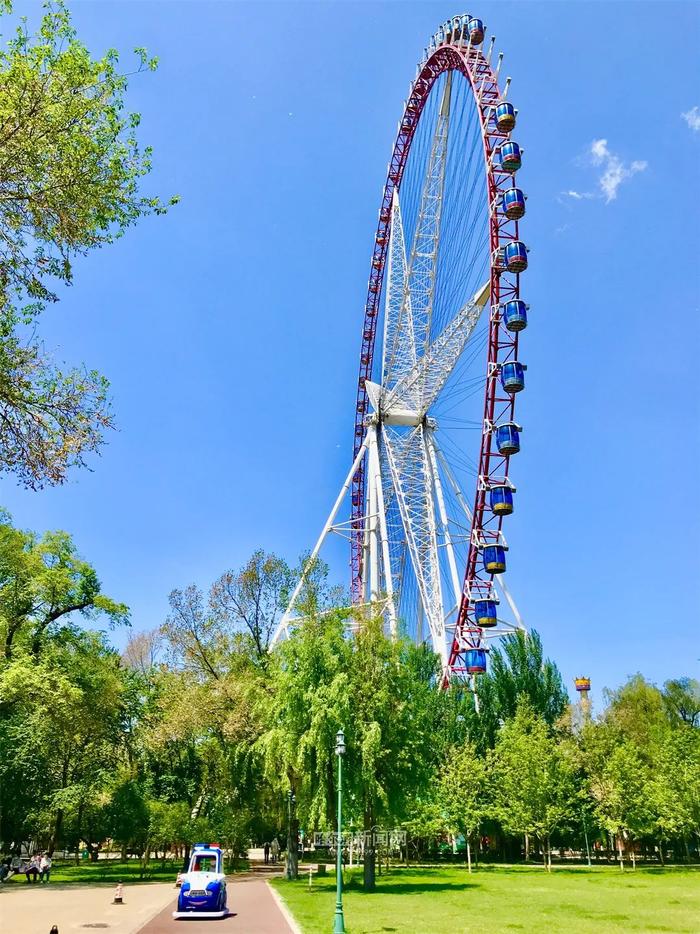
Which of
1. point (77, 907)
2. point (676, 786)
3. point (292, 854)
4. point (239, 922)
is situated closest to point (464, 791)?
point (292, 854)

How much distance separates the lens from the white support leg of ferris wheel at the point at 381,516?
3716 centimetres

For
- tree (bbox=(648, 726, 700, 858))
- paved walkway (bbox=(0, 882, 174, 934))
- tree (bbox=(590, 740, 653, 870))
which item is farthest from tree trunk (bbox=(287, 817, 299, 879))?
tree (bbox=(648, 726, 700, 858))

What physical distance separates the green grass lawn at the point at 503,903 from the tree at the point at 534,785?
3.38 m

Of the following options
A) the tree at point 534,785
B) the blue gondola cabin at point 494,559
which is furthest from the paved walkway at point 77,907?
the blue gondola cabin at point 494,559

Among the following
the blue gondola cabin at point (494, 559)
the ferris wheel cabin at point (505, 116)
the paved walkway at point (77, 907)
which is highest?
the ferris wheel cabin at point (505, 116)

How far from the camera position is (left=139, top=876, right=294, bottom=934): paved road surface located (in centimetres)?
1612

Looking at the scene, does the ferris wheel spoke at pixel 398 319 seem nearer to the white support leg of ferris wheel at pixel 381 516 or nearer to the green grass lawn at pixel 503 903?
the white support leg of ferris wheel at pixel 381 516

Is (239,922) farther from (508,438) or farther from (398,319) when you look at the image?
(398,319)

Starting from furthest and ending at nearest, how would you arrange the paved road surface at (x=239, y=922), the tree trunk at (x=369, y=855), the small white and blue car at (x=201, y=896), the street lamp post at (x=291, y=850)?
the street lamp post at (x=291, y=850)
the tree trunk at (x=369, y=855)
the small white and blue car at (x=201, y=896)
the paved road surface at (x=239, y=922)

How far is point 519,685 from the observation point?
48531mm

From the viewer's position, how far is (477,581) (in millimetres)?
38938

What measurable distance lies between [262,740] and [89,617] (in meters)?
12.0

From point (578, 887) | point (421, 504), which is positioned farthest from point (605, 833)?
point (421, 504)

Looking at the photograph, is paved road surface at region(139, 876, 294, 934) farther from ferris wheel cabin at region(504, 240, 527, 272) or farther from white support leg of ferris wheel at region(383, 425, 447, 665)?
ferris wheel cabin at region(504, 240, 527, 272)
